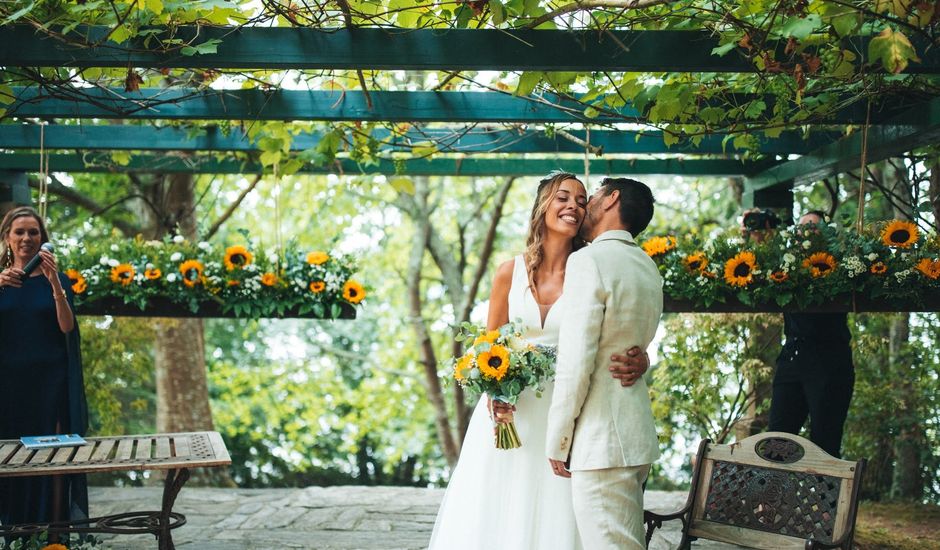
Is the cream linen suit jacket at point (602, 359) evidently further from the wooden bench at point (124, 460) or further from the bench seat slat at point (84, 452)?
the bench seat slat at point (84, 452)

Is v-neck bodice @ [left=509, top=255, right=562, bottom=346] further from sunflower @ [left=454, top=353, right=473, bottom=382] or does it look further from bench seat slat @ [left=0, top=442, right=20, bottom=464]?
bench seat slat @ [left=0, top=442, right=20, bottom=464]

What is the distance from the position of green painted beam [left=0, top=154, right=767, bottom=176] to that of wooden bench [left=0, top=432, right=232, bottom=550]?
7.70ft

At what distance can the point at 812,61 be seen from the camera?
3.13 metres

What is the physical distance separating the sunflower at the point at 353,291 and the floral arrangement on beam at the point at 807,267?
1656 mm

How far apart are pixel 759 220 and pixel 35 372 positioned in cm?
411

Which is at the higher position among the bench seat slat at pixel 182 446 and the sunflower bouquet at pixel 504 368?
the sunflower bouquet at pixel 504 368

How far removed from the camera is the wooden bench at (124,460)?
11.8 ft

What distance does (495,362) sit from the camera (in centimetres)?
332

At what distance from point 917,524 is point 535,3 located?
15.9 ft

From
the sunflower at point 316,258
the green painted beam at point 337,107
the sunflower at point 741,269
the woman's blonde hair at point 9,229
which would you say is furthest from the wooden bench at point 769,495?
the woman's blonde hair at point 9,229

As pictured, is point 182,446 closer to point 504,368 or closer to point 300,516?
point 504,368

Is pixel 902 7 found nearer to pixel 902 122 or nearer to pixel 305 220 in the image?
pixel 902 122

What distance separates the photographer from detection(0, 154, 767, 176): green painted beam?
19.8ft

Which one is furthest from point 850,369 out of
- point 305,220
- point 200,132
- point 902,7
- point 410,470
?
point 410,470
